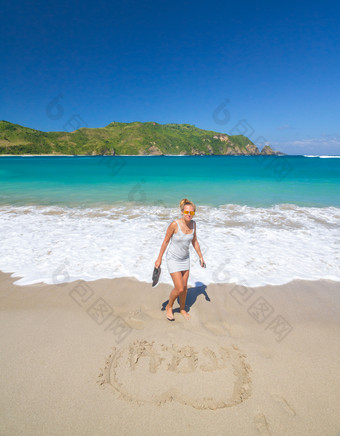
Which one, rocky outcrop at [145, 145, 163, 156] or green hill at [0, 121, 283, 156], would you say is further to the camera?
rocky outcrop at [145, 145, 163, 156]

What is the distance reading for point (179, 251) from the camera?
13.5ft

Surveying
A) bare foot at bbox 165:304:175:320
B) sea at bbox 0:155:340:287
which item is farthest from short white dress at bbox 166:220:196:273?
sea at bbox 0:155:340:287

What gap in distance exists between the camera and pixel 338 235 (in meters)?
8.67

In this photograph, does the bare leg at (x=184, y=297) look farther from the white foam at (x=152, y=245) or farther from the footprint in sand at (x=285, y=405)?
the footprint in sand at (x=285, y=405)

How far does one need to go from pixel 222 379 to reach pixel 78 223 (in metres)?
8.55

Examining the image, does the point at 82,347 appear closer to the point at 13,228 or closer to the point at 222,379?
the point at 222,379

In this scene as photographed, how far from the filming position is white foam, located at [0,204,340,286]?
5805 millimetres

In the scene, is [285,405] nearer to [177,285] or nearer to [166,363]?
[166,363]

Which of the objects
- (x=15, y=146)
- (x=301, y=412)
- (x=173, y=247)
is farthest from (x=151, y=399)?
(x=15, y=146)

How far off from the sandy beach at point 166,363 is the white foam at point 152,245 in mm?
864

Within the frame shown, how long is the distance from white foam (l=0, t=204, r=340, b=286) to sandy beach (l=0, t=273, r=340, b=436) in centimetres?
86

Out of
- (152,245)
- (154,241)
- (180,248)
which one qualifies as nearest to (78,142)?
(154,241)

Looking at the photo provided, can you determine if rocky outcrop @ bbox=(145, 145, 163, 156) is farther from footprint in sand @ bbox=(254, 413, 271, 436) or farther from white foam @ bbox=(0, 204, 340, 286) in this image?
footprint in sand @ bbox=(254, 413, 271, 436)

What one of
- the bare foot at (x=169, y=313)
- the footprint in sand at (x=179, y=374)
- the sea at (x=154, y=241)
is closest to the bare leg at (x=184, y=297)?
the bare foot at (x=169, y=313)
